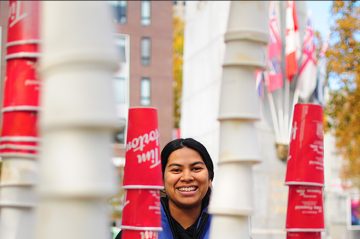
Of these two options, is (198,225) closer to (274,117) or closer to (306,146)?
(306,146)

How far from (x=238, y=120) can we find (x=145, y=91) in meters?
43.9

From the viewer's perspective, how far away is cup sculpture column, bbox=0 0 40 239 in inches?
95.0

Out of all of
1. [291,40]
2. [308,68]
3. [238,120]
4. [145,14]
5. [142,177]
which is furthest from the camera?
[145,14]

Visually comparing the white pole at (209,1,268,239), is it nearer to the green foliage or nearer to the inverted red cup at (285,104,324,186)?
the inverted red cup at (285,104,324,186)

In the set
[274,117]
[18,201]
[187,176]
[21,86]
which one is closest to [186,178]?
[187,176]

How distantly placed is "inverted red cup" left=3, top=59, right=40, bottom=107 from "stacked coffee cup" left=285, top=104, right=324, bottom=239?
161 centimetres

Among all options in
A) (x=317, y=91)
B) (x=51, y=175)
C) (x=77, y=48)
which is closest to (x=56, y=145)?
(x=51, y=175)

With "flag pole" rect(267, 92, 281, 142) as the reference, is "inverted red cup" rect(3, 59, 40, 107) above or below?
below

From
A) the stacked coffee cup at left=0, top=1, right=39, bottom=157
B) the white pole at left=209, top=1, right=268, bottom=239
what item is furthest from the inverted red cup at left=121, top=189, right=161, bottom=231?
the white pole at left=209, top=1, right=268, bottom=239

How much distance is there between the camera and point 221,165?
2.38 metres

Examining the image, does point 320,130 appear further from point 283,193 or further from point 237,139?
point 283,193

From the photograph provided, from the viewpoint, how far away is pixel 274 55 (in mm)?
21453

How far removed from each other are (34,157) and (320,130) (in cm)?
179

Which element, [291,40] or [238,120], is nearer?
[238,120]
